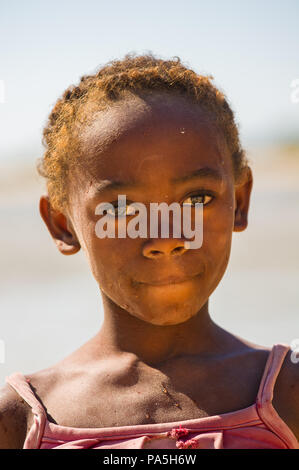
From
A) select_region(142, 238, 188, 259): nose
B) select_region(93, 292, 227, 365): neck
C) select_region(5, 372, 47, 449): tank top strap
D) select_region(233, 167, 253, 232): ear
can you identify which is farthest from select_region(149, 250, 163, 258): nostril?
select_region(5, 372, 47, 449): tank top strap

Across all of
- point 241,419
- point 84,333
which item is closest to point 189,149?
point 241,419

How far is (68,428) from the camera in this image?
1.83 meters

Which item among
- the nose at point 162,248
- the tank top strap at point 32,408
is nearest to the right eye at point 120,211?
the nose at point 162,248

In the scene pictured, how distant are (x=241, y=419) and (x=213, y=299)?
2.39m

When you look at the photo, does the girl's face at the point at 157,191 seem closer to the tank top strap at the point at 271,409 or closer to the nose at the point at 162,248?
the nose at the point at 162,248

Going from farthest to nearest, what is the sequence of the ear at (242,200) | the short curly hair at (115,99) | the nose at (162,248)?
the ear at (242,200), the short curly hair at (115,99), the nose at (162,248)

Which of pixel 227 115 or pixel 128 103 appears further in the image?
pixel 227 115

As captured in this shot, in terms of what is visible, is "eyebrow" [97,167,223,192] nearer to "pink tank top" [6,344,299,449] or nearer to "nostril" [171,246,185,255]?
"nostril" [171,246,185,255]

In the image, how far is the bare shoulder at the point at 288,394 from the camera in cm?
183

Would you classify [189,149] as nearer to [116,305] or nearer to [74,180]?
[74,180]

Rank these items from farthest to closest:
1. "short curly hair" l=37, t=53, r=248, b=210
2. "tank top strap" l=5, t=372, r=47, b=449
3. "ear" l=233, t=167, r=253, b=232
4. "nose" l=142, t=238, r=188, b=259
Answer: "ear" l=233, t=167, r=253, b=232, "short curly hair" l=37, t=53, r=248, b=210, "tank top strap" l=5, t=372, r=47, b=449, "nose" l=142, t=238, r=188, b=259

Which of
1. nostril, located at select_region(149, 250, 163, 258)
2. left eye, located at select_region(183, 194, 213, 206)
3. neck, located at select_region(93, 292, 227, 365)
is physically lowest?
neck, located at select_region(93, 292, 227, 365)

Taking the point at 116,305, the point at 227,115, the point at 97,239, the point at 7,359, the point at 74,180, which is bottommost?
the point at 7,359

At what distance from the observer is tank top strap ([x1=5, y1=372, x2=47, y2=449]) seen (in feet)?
6.05
